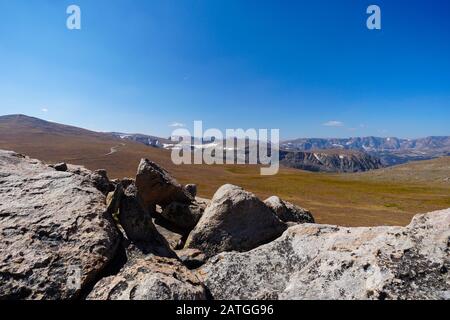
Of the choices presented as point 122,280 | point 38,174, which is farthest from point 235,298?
point 38,174

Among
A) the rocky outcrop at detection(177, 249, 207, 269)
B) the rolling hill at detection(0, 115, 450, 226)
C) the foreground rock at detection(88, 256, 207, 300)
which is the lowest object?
the rolling hill at detection(0, 115, 450, 226)

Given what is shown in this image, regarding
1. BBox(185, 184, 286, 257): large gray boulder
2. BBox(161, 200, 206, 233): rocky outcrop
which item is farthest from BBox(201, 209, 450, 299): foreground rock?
BBox(161, 200, 206, 233): rocky outcrop

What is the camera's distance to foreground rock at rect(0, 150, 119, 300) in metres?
7.10

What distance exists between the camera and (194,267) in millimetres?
9766

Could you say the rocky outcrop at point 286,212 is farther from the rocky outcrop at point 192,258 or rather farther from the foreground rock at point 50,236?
the foreground rock at point 50,236

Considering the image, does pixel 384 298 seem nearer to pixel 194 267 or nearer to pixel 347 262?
pixel 347 262

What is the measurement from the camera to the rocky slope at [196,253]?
672 centimetres

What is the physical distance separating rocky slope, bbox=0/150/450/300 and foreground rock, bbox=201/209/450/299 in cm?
2

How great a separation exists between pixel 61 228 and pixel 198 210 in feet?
22.3

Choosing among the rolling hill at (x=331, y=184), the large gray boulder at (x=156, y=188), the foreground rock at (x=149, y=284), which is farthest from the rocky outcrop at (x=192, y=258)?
the rolling hill at (x=331, y=184)

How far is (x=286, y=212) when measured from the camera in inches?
580

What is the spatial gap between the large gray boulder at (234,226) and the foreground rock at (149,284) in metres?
3.07

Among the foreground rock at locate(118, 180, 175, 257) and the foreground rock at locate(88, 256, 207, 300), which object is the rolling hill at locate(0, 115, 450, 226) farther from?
the foreground rock at locate(88, 256, 207, 300)
